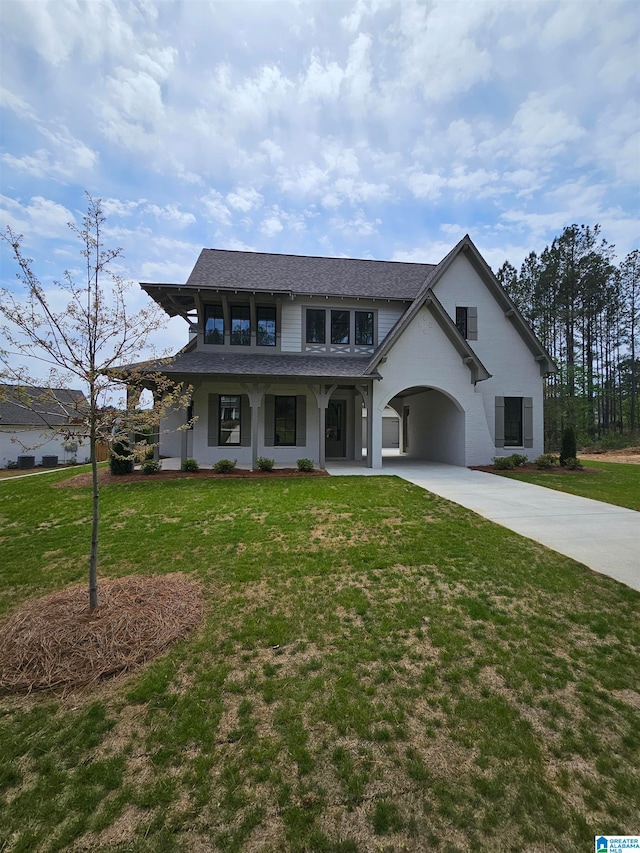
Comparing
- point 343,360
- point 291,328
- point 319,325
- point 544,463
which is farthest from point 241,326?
point 544,463

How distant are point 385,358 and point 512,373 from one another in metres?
6.66

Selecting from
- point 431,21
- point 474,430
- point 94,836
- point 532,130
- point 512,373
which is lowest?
point 94,836

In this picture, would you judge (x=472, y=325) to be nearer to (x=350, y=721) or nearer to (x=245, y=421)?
(x=245, y=421)

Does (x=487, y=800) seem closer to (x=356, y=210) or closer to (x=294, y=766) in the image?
(x=294, y=766)

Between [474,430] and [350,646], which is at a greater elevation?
[474,430]

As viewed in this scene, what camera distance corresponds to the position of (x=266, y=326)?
52.3 feet

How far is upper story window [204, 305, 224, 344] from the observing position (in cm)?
1566

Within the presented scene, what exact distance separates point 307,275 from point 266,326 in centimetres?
371

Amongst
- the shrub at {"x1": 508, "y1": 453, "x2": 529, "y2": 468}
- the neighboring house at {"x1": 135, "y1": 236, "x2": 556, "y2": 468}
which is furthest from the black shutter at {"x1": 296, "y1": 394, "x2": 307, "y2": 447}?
the shrub at {"x1": 508, "y1": 453, "x2": 529, "y2": 468}

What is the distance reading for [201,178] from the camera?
51.6 feet

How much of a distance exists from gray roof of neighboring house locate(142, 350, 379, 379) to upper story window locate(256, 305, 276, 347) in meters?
0.80

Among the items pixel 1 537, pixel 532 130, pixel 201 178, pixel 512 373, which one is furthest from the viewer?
pixel 512 373

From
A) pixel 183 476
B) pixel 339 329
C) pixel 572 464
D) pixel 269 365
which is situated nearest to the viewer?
pixel 183 476

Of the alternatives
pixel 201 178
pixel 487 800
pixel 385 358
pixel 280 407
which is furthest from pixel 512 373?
pixel 487 800
